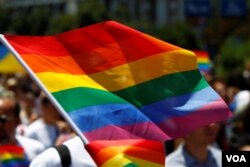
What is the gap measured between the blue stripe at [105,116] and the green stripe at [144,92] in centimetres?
3

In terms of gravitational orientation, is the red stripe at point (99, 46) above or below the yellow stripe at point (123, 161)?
above

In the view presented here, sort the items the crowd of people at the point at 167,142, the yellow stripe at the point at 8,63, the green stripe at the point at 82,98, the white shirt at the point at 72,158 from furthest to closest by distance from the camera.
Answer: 1. the yellow stripe at the point at 8,63
2. the crowd of people at the point at 167,142
3. the white shirt at the point at 72,158
4. the green stripe at the point at 82,98

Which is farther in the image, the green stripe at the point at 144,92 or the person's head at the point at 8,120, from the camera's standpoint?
the person's head at the point at 8,120

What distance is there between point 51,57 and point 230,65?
156 ft

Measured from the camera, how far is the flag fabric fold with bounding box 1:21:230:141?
4414 millimetres

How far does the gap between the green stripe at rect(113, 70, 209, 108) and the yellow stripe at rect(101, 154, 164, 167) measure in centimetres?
44

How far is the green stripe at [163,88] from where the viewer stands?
15.0 ft

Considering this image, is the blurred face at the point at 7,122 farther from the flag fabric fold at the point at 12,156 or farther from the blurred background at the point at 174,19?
the blurred background at the point at 174,19

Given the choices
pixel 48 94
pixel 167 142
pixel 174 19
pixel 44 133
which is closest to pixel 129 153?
pixel 48 94

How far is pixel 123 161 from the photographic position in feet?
13.5

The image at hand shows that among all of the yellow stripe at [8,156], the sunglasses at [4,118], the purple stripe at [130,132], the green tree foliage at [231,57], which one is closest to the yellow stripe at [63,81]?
the purple stripe at [130,132]

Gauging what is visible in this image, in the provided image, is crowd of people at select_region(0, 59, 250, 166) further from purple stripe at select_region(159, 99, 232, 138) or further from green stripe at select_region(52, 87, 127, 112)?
purple stripe at select_region(159, 99, 232, 138)

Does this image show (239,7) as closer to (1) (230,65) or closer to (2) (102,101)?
(1) (230,65)

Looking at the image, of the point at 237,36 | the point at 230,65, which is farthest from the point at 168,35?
the point at 230,65
